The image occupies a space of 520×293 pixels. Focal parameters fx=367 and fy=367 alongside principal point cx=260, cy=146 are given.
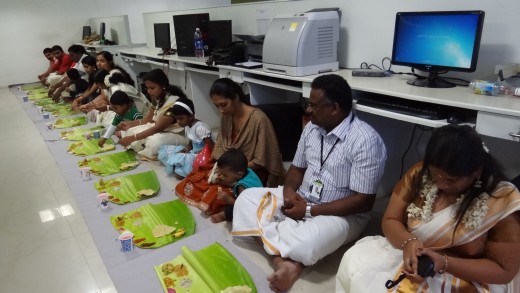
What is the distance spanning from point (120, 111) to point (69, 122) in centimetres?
114

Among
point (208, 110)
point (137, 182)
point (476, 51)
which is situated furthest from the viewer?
point (208, 110)

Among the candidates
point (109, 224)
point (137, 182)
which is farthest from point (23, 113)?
point (109, 224)

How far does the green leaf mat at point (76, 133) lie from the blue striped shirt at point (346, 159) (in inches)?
111

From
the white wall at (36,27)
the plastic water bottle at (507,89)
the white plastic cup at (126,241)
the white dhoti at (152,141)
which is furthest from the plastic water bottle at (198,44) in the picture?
the white wall at (36,27)

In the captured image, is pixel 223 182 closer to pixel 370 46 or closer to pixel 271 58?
pixel 271 58

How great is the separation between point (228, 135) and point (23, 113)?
13.2 ft

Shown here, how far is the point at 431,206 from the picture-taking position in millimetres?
1254

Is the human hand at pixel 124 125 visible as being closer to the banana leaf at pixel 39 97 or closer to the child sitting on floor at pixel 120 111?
the child sitting on floor at pixel 120 111

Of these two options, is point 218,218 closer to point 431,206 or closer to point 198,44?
point 431,206

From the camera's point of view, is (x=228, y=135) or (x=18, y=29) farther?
(x=18, y=29)

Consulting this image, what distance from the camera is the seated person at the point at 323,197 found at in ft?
5.30

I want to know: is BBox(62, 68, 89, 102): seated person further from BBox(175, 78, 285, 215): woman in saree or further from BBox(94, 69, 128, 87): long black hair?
BBox(175, 78, 285, 215): woman in saree

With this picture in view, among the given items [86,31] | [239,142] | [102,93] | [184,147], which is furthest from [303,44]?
[86,31]

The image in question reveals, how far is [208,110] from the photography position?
4.05m
